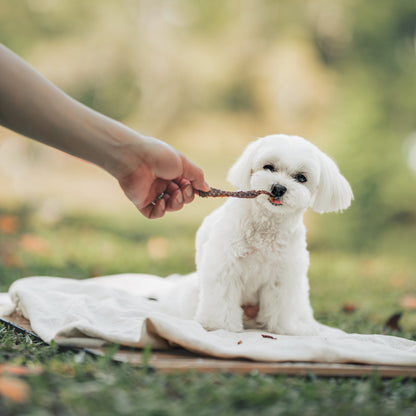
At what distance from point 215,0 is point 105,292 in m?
9.16

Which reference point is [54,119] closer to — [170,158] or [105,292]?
[170,158]

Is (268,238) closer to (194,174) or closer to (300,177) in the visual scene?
(300,177)

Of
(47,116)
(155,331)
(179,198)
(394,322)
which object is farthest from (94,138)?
(394,322)

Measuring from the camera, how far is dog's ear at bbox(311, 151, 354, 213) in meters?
2.74

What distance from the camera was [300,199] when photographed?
2.56 m

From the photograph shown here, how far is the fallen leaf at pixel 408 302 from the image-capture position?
4.22 metres

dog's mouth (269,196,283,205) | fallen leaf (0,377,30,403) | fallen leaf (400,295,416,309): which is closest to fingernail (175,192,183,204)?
dog's mouth (269,196,283,205)

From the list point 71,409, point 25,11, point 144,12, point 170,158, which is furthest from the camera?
point 144,12

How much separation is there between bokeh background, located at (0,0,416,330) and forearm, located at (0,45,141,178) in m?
6.34

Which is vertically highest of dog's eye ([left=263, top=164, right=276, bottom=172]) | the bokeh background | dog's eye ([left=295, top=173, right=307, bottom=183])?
the bokeh background

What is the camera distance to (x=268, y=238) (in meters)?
2.68

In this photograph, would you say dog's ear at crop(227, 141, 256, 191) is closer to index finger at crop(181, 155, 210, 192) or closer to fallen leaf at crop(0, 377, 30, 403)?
index finger at crop(181, 155, 210, 192)

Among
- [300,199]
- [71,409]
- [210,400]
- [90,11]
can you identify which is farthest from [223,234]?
[90,11]

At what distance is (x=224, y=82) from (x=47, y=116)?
9261 millimetres
